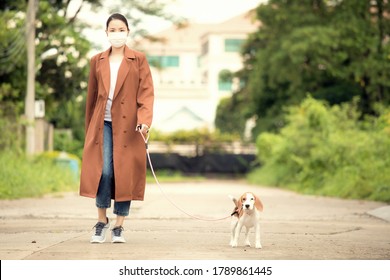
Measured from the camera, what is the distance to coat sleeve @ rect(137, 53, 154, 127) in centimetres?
1042

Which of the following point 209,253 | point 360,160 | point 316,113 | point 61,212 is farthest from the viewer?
point 316,113

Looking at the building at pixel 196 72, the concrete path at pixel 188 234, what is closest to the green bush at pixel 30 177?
the concrete path at pixel 188 234

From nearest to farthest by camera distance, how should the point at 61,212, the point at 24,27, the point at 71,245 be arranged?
1. the point at 71,245
2. the point at 61,212
3. the point at 24,27

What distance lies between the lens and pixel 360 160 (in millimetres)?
24891

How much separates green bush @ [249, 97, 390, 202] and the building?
165 ft

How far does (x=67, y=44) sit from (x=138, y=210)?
1546 centimetres

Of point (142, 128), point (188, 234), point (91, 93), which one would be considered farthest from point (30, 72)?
point (142, 128)

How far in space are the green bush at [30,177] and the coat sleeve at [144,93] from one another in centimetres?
1049

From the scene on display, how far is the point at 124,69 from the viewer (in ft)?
34.3

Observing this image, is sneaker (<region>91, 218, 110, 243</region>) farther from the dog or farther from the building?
the building

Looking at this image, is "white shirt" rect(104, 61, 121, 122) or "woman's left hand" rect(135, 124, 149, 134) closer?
"woman's left hand" rect(135, 124, 149, 134)

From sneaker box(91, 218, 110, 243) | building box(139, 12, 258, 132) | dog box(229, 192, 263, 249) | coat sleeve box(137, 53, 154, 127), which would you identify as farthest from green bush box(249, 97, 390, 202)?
building box(139, 12, 258, 132)
